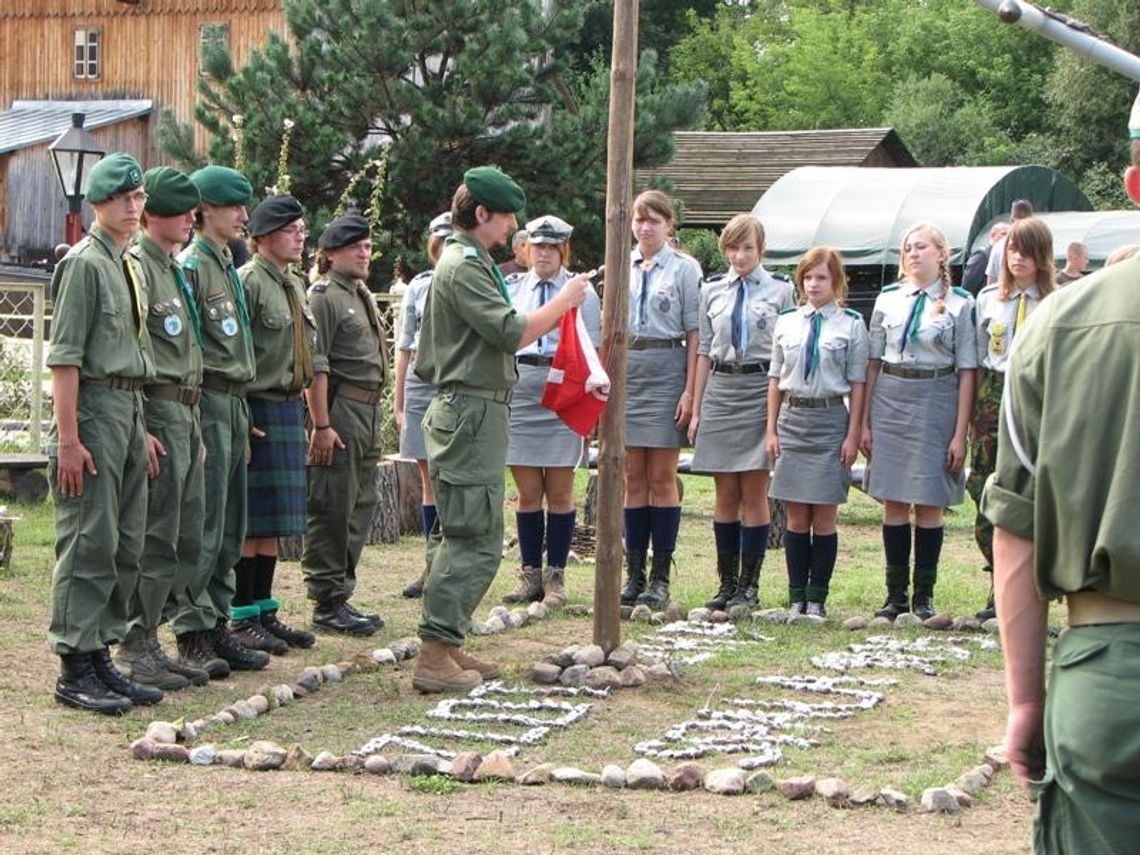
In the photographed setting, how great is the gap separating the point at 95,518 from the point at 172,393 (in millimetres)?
705

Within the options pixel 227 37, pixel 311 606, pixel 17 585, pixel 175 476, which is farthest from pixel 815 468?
pixel 227 37

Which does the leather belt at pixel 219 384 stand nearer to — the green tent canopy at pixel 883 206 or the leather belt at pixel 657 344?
the leather belt at pixel 657 344

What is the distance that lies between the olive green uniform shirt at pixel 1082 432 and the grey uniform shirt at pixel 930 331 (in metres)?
6.65

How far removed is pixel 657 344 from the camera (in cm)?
1046

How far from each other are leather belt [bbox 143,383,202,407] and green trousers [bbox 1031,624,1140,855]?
5326 millimetres

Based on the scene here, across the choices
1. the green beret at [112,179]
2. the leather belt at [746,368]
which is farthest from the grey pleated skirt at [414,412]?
the green beret at [112,179]

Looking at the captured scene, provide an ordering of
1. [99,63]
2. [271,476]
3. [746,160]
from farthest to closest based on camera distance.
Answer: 1. [99,63]
2. [746,160]
3. [271,476]

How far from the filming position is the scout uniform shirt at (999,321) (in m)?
9.74

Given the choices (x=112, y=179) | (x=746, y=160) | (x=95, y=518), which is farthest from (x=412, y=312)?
(x=746, y=160)

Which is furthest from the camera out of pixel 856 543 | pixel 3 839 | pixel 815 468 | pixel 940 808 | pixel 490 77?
pixel 490 77

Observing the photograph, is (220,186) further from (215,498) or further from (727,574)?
(727,574)

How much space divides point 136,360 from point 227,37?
3561cm

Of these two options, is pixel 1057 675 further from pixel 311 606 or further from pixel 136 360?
pixel 311 606

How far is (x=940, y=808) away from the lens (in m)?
6.12
